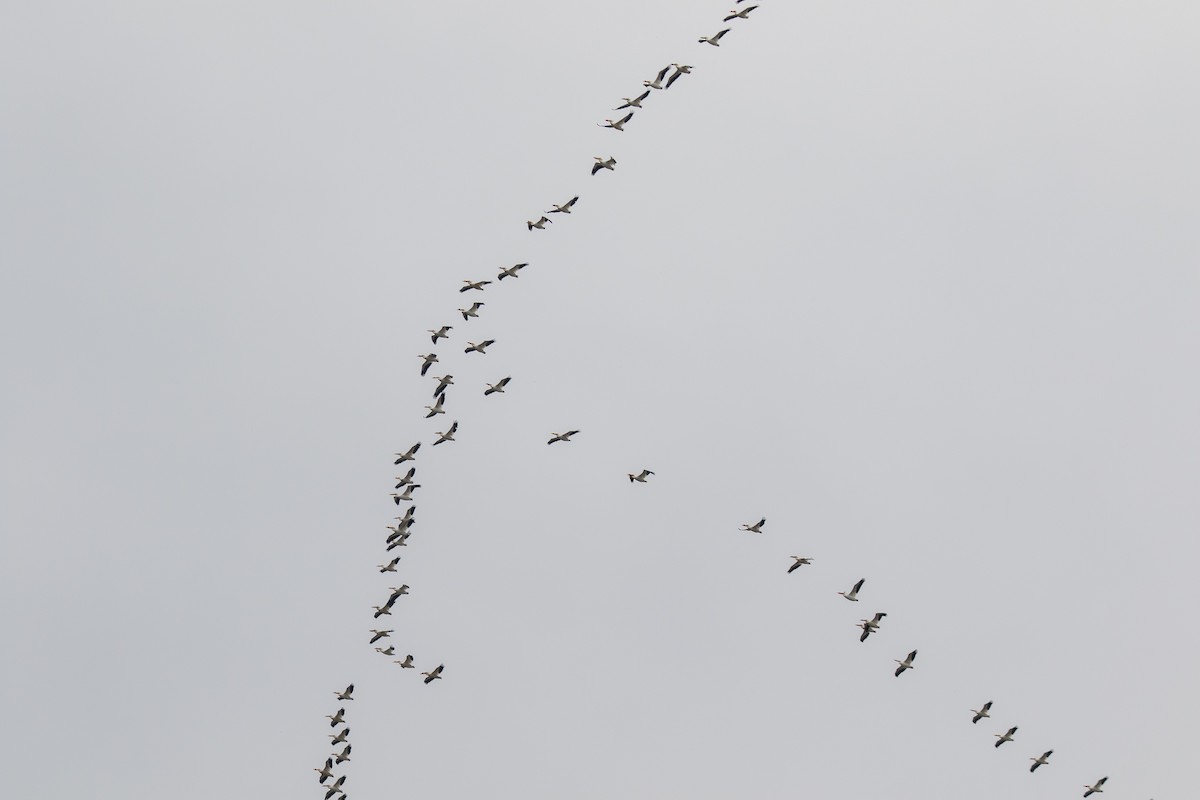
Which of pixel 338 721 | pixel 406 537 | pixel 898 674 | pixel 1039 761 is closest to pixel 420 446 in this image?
pixel 406 537

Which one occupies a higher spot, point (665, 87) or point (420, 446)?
point (665, 87)

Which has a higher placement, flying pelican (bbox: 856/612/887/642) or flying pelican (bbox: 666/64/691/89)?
flying pelican (bbox: 666/64/691/89)

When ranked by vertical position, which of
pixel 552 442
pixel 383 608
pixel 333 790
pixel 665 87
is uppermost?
pixel 665 87

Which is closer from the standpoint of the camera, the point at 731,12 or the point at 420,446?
the point at 731,12

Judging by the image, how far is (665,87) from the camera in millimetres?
172250

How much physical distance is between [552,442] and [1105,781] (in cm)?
4282

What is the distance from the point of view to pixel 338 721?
190 m

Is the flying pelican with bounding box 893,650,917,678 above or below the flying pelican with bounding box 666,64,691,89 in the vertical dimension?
below

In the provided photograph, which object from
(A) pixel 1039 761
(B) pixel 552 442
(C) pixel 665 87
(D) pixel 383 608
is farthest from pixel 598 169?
(A) pixel 1039 761

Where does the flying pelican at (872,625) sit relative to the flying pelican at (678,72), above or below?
below

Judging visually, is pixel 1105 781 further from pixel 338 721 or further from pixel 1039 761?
pixel 338 721

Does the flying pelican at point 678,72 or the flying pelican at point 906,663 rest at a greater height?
the flying pelican at point 678,72

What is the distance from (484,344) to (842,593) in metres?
28.2

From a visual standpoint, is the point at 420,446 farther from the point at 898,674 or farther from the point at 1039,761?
the point at 1039,761
